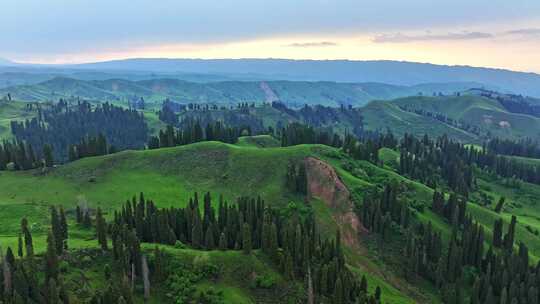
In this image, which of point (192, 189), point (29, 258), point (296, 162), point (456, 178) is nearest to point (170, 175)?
point (192, 189)

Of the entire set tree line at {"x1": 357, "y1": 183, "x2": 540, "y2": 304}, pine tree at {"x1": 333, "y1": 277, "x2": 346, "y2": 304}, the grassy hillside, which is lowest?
tree line at {"x1": 357, "y1": 183, "x2": 540, "y2": 304}

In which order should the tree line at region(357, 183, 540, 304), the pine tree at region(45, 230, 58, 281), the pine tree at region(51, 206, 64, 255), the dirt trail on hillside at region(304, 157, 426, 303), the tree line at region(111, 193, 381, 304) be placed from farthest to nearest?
the dirt trail on hillside at region(304, 157, 426, 303)
the tree line at region(357, 183, 540, 304)
the tree line at region(111, 193, 381, 304)
the pine tree at region(51, 206, 64, 255)
the pine tree at region(45, 230, 58, 281)

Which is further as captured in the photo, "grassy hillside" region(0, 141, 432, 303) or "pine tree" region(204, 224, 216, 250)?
"grassy hillside" region(0, 141, 432, 303)

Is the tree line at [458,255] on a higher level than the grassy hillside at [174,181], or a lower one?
lower

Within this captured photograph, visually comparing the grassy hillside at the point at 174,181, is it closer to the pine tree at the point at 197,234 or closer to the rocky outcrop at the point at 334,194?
the rocky outcrop at the point at 334,194

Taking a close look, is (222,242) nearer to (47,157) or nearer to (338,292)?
(338,292)

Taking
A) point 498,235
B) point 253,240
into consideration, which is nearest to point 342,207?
point 253,240

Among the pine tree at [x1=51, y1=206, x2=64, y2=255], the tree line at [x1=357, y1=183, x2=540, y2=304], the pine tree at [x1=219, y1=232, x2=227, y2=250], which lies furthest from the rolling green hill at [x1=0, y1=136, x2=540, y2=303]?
the pine tree at [x1=219, y1=232, x2=227, y2=250]

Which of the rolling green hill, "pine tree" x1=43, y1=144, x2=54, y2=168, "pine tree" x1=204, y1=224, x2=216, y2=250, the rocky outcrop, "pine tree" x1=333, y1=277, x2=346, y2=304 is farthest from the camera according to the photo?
"pine tree" x1=43, y1=144, x2=54, y2=168

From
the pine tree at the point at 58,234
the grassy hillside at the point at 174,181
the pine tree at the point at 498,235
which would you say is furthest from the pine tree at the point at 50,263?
the pine tree at the point at 498,235

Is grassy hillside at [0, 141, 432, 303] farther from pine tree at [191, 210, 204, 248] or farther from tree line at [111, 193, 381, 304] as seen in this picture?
pine tree at [191, 210, 204, 248]

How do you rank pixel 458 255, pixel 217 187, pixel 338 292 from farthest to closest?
pixel 217 187, pixel 458 255, pixel 338 292

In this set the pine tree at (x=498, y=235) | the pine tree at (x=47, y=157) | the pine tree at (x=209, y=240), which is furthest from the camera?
the pine tree at (x=47, y=157)
